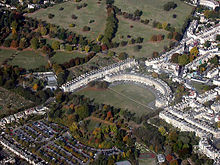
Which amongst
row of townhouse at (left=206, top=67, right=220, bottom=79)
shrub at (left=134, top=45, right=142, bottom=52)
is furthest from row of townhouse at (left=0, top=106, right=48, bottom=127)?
row of townhouse at (left=206, top=67, right=220, bottom=79)

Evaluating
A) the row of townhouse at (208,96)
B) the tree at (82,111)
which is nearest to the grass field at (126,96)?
the tree at (82,111)

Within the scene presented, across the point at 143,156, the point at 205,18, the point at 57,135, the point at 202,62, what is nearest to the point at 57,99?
the point at 57,135

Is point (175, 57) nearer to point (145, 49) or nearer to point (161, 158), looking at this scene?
point (145, 49)

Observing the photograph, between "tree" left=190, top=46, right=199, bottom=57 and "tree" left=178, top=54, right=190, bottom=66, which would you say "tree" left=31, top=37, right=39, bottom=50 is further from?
"tree" left=190, top=46, right=199, bottom=57

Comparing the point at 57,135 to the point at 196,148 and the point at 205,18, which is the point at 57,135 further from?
the point at 205,18

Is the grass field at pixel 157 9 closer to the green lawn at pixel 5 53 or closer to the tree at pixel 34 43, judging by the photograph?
the tree at pixel 34 43

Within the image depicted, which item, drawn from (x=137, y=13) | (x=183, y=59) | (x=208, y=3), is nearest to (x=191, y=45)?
(x=183, y=59)
